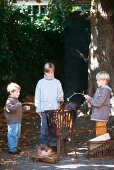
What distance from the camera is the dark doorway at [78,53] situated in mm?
14602

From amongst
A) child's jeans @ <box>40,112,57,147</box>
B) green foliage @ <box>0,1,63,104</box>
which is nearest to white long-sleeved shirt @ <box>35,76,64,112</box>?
child's jeans @ <box>40,112,57,147</box>

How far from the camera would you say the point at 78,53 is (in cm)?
1458

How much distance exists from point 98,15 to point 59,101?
377cm

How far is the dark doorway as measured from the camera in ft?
47.9

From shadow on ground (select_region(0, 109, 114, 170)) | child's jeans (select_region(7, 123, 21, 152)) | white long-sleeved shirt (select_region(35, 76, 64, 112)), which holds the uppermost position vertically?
white long-sleeved shirt (select_region(35, 76, 64, 112))

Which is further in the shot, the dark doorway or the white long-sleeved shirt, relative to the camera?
the dark doorway

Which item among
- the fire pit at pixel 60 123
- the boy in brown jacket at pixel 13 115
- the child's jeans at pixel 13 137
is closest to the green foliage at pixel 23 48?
the boy in brown jacket at pixel 13 115

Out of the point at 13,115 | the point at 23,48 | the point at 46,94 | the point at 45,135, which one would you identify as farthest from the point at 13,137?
the point at 23,48

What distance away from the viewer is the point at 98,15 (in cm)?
1160

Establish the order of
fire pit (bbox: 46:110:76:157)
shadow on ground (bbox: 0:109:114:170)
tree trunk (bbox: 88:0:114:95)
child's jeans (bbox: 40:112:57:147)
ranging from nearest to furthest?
shadow on ground (bbox: 0:109:114:170) → fire pit (bbox: 46:110:76:157) → child's jeans (bbox: 40:112:57:147) → tree trunk (bbox: 88:0:114:95)

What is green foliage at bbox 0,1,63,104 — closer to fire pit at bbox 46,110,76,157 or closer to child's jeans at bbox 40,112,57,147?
child's jeans at bbox 40,112,57,147

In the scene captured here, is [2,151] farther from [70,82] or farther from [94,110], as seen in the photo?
[70,82]

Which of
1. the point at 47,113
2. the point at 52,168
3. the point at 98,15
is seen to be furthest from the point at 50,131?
the point at 98,15

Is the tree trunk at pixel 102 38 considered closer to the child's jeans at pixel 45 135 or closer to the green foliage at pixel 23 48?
the green foliage at pixel 23 48
